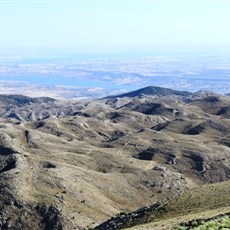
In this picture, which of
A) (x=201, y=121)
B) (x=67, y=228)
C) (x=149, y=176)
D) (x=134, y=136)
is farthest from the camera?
(x=201, y=121)

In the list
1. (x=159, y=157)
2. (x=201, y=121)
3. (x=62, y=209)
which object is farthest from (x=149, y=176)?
(x=201, y=121)

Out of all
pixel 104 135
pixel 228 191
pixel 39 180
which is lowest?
pixel 104 135

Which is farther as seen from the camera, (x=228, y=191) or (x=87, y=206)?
(x=87, y=206)

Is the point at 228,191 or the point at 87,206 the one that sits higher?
the point at 228,191

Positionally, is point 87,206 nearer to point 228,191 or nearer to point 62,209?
point 62,209

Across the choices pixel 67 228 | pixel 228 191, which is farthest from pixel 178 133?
pixel 228 191

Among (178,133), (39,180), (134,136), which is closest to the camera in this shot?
(39,180)

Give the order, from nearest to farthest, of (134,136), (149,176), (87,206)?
(87,206) < (149,176) < (134,136)

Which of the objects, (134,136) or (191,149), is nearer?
(191,149)

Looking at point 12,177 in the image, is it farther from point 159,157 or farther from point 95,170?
point 159,157
